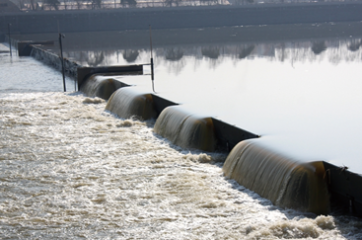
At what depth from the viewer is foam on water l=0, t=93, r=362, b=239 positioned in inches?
235

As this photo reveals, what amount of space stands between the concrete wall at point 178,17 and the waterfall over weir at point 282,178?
218 ft

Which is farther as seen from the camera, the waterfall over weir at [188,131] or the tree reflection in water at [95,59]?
the tree reflection in water at [95,59]

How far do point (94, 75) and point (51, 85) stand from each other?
3.33 meters

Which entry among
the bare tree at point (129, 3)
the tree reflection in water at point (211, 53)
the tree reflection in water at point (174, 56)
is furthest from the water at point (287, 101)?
the bare tree at point (129, 3)

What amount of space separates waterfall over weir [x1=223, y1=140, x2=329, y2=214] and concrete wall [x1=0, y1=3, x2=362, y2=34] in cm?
6658

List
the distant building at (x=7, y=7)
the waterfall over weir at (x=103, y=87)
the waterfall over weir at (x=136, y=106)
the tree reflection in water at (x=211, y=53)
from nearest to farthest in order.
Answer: the waterfall over weir at (x=136, y=106) < the waterfall over weir at (x=103, y=87) < the tree reflection in water at (x=211, y=53) < the distant building at (x=7, y=7)

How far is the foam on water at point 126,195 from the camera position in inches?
235

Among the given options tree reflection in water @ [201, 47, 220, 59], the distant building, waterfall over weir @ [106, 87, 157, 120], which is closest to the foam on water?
waterfall over weir @ [106, 87, 157, 120]

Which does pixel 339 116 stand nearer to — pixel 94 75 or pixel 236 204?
pixel 236 204

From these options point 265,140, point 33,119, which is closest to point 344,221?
point 265,140

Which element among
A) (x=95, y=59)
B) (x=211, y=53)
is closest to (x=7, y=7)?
(x=95, y=59)

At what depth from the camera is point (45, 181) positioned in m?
8.09

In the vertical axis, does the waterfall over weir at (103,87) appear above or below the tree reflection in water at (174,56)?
below

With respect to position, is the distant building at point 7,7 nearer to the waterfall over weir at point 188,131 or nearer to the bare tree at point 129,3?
the bare tree at point 129,3
